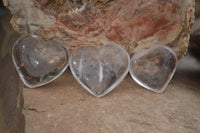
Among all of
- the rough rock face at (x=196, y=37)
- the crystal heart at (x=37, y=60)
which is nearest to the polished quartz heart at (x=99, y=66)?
the crystal heart at (x=37, y=60)

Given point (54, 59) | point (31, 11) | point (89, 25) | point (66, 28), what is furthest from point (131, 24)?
point (31, 11)

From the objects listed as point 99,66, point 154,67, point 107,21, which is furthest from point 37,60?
point 154,67

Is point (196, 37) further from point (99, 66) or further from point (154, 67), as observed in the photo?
point (99, 66)

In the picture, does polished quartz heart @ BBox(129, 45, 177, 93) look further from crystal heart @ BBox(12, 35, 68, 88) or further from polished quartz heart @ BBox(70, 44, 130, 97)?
crystal heart @ BBox(12, 35, 68, 88)

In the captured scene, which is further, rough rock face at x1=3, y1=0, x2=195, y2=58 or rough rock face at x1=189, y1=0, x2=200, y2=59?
rough rock face at x1=189, y1=0, x2=200, y2=59

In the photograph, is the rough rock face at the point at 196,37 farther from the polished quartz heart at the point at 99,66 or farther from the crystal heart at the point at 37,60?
the crystal heart at the point at 37,60

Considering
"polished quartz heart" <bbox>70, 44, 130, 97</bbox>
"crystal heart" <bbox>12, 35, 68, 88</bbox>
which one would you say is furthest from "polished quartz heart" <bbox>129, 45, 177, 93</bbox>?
"crystal heart" <bbox>12, 35, 68, 88</bbox>

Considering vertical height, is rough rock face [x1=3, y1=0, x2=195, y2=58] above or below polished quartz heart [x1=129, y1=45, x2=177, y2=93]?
above
